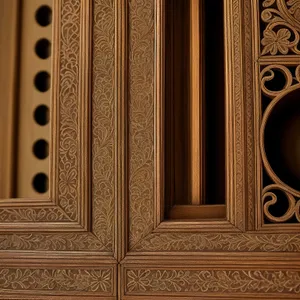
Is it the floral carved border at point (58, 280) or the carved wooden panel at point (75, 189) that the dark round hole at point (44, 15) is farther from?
the floral carved border at point (58, 280)

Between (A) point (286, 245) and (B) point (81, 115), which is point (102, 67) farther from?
(A) point (286, 245)

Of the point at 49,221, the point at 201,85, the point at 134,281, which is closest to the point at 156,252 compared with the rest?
the point at 134,281

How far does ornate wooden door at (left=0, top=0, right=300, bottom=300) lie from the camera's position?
0.94 m

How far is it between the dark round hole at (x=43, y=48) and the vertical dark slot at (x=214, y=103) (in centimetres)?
27

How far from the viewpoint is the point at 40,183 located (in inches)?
42.2

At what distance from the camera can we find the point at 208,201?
1064 mm

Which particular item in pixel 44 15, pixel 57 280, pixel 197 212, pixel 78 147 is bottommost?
pixel 57 280

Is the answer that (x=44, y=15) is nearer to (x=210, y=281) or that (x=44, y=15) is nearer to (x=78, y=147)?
(x=78, y=147)

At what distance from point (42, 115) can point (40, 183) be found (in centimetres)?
→ 11

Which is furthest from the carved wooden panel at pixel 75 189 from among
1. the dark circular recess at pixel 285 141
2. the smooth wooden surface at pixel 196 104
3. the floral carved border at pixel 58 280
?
the dark circular recess at pixel 285 141

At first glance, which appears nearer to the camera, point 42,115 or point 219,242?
point 219,242

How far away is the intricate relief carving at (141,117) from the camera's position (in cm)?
98

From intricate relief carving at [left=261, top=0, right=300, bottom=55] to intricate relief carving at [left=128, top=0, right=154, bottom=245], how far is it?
175 mm

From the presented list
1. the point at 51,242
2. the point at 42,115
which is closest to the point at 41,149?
the point at 42,115
